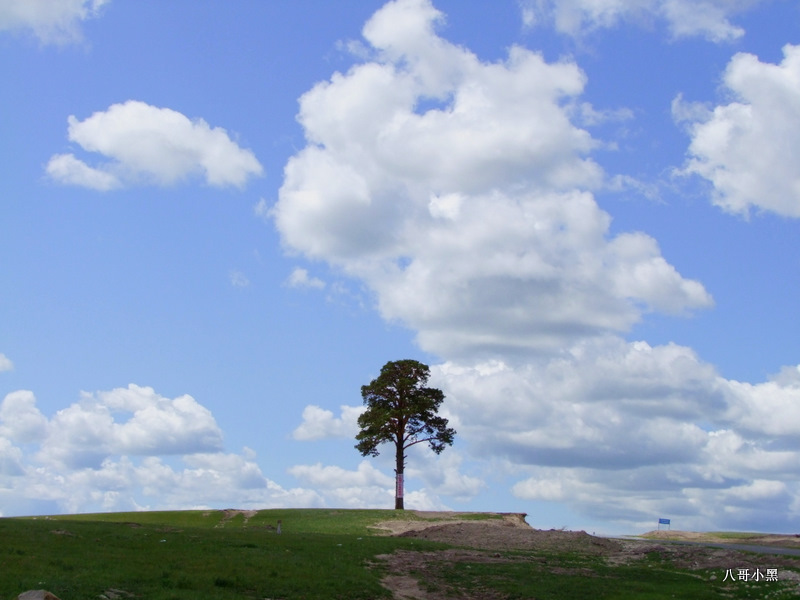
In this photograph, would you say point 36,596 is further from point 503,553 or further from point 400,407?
point 400,407

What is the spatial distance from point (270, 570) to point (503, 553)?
15.0 meters

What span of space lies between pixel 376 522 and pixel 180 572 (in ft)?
105

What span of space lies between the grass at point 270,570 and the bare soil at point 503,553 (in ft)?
1.74

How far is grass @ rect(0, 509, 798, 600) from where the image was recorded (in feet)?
83.7

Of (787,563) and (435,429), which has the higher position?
(435,429)

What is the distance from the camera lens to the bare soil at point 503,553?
99.5ft

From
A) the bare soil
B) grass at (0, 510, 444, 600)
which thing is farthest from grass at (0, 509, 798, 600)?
the bare soil

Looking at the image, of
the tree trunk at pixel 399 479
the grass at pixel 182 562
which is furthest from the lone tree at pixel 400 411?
the grass at pixel 182 562

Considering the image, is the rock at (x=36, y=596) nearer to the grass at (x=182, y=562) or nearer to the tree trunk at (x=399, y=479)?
the grass at (x=182, y=562)

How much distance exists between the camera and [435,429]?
73188 mm

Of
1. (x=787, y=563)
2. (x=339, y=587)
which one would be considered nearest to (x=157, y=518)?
(x=339, y=587)

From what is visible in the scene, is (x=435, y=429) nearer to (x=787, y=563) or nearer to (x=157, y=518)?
(x=157, y=518)

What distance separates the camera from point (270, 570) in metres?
29.2

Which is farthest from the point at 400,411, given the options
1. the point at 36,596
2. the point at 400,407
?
the point at 36,596
